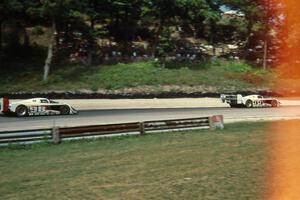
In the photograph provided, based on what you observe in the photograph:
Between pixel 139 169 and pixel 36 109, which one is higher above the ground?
pixel 36 109

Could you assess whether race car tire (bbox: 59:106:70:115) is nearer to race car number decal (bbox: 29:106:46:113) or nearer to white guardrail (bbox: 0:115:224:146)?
race car number decal (bbox: 29:106:46:113)

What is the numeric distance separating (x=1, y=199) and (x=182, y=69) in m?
46.8

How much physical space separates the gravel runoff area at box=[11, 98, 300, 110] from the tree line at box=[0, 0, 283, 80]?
1017 centimetres

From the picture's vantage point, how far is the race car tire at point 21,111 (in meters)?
32.6

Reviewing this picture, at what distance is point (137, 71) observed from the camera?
55312 millimetres

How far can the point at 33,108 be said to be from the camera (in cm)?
3306

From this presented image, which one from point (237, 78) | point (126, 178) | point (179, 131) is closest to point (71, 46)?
point (237, 78)

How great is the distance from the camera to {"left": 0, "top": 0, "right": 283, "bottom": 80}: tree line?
55.7 meters

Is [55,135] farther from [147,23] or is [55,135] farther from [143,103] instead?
[147,23]

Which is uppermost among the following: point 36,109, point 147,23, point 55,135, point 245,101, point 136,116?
point 147,23

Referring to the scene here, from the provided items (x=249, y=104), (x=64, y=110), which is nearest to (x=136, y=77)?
(x=249, y=104)

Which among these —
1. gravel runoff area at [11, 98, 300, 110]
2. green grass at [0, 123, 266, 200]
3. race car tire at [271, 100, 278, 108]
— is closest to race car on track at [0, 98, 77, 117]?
gravel runoff area at [11, 98, 300, 110]

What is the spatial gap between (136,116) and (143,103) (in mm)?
9942

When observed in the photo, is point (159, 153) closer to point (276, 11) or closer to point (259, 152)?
point (259, 152)
